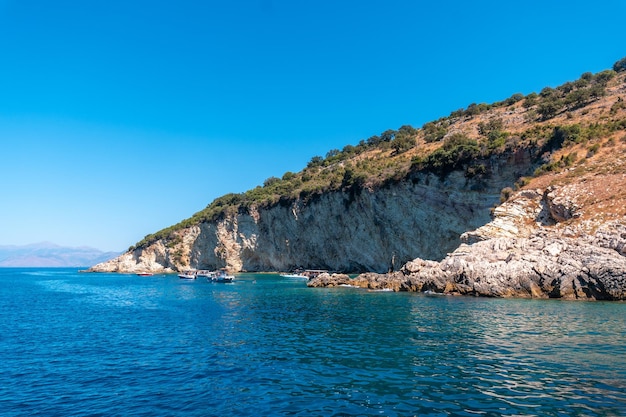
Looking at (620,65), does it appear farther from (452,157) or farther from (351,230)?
(351,230)

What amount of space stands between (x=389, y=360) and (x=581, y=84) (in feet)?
266

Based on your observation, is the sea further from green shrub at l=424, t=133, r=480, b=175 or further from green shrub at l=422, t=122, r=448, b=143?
green shrub at l=422, t=122, r=448, b=143

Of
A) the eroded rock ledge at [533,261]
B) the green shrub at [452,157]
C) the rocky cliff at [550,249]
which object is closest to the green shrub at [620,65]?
the green shrub at [452,157]

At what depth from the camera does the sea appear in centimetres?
1172

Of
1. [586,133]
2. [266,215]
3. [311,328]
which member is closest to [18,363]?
[311,328]

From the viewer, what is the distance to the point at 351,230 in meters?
77.6

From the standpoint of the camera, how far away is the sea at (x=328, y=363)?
11719mm

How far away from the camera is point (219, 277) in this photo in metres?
69.4

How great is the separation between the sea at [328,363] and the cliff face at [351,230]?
29072mm

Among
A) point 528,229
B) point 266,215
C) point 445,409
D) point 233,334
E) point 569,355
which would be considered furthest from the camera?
point 266,215

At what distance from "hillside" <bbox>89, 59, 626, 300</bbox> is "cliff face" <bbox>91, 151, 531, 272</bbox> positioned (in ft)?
0.62

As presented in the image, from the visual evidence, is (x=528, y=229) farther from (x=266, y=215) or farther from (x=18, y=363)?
(x=266, y=215)

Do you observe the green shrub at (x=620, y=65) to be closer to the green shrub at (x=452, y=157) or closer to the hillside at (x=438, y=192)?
the hillside at (x=438, y=192)

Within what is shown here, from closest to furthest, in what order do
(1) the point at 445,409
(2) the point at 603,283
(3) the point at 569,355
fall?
(1) the point at 445,409
(3) the point at 569,355
(2) the point at 603,283
